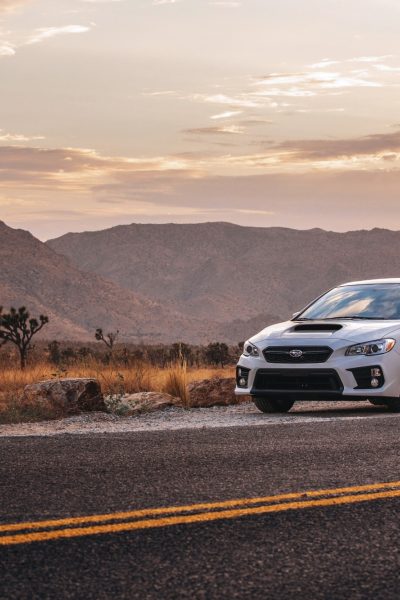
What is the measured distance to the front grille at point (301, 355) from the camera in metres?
12.9

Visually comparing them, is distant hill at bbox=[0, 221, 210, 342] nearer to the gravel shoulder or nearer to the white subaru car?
the gravel shoulder

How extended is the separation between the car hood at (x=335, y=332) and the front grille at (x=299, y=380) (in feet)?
1.27

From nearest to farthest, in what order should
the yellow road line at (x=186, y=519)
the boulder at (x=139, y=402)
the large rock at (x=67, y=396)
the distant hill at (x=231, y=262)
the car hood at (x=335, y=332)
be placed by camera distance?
1. the yellow road line at (x=186, y=519)
2. the car hood at (x=335, y=332)
3. the large rock at (x=67, y=396)
4. the boulder at (x=139, y=402)
5. the distant hill at (x=231, y=262)

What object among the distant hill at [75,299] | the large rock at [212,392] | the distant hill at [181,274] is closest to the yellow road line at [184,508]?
the large rock at [212,392]

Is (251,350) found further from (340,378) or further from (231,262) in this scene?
(231,262)

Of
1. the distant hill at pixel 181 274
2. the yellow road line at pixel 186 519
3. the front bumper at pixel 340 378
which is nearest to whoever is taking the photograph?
the yellow road line at pixel 186 519

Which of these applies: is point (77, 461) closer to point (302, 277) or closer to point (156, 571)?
point (156, 571)

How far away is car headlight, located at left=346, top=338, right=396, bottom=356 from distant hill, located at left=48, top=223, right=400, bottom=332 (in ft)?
405

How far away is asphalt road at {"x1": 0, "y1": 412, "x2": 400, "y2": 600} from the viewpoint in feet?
14.6

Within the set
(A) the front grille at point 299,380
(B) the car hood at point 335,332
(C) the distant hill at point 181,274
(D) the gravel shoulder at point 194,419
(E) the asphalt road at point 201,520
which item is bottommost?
(D) the gravel shoulder at point 194,419

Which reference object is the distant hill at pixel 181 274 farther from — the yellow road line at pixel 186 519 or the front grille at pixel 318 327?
the yellow road line at pixel 186 519

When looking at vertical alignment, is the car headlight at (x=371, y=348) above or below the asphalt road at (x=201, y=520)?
above

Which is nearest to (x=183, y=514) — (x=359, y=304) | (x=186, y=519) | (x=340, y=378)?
(x=186, y=519)

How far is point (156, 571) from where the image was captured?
462cm
